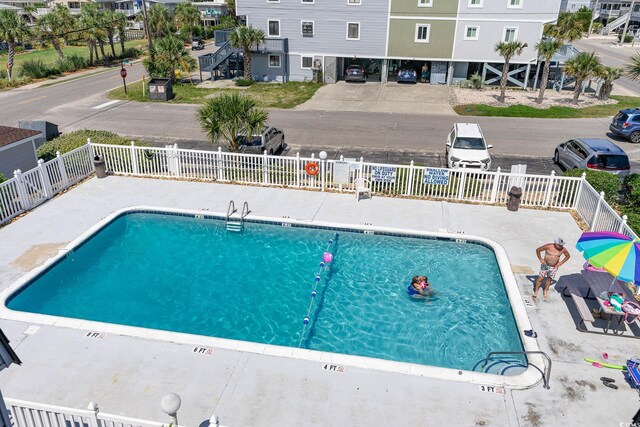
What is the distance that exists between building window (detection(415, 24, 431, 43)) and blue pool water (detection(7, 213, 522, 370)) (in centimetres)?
2939

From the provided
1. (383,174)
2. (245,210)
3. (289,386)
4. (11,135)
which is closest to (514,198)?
(383,174)

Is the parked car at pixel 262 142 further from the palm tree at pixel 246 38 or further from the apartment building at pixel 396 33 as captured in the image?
the apartment building at pixel 396 33

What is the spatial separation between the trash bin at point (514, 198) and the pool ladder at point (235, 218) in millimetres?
9200

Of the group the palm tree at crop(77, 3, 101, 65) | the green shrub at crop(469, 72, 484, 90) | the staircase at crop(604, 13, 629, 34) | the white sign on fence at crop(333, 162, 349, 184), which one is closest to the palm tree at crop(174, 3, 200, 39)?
the palm tree at crop(77, 3, 101, 65)

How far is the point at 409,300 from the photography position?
12680 mm

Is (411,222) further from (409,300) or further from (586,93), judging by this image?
(586,93)

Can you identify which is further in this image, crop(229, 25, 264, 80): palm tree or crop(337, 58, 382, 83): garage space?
crop(337, 58, 382, 83): garage space

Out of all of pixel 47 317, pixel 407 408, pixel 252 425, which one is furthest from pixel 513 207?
pixel 47 317

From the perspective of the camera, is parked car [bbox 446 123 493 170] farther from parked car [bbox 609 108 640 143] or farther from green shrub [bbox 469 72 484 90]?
green shrub [bbox 469 72 484 90]

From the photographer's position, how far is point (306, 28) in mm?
40719

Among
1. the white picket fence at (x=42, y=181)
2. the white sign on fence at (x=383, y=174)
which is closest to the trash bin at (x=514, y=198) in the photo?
the white sign on fence at (x=383, y=174)

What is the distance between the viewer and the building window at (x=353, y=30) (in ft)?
132

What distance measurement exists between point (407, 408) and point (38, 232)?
12568mm

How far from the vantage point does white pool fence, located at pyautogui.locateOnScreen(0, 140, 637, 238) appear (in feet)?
53.8
